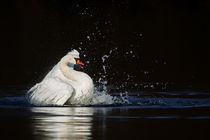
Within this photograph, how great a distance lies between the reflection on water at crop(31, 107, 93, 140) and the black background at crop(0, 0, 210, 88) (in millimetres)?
5793

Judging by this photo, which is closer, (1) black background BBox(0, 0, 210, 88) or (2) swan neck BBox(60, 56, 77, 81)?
(2) swan neck BBox(60, 56, 77, 81)

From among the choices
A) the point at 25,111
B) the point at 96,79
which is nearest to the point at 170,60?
the point at 96,79

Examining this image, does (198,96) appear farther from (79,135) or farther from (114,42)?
(114,42)

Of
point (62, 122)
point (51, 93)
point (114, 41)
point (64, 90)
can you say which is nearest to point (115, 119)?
point (62, 122)

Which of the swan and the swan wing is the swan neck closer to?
the swan

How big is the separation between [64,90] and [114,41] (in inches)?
848

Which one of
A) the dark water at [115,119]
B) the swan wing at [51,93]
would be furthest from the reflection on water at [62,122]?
the swan wing at [51,93]

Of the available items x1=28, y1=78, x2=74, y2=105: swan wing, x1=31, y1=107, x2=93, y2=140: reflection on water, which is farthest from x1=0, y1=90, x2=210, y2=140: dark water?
x1=28, y1=78, x2=74, y2=105: swan wing

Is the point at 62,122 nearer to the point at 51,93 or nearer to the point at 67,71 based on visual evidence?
the point at 51,93

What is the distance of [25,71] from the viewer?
2452 centimetres

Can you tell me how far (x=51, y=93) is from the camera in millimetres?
16328

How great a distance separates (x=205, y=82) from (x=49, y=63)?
343 inches

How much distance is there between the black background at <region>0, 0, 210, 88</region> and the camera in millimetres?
23969

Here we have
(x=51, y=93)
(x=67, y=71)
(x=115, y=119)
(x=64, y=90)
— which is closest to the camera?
(x=115, y=119)
